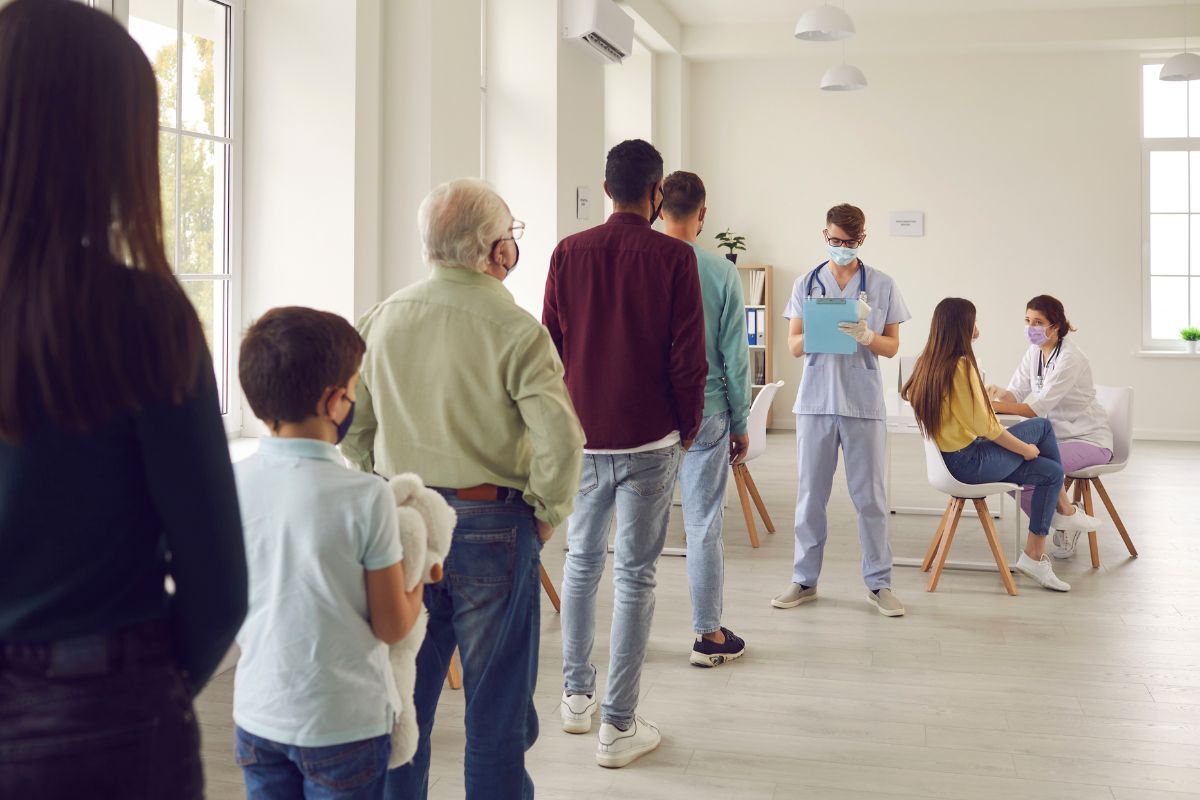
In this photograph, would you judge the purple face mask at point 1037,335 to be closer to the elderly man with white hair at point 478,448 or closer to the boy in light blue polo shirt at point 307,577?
the elderly man with white hair at point 478,448

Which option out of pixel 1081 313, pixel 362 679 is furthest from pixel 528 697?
pixel 1081 313

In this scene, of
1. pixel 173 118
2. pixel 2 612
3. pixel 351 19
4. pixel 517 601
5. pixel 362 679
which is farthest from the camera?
pixel 351 19

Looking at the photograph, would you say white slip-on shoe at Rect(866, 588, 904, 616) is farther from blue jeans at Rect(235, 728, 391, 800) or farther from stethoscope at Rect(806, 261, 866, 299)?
blue jeans at Rect(235, 728, 391, 800)

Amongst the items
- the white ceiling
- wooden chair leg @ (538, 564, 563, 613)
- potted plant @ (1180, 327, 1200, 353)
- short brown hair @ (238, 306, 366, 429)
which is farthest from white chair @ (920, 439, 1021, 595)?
potted plant @ (1180, 327, 1200, 353)

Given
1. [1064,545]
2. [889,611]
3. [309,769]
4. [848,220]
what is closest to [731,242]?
[1064,545]

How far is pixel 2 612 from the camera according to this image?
0.96 metres

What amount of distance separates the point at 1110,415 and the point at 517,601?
4284mm

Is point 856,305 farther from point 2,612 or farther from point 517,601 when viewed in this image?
point 2,612

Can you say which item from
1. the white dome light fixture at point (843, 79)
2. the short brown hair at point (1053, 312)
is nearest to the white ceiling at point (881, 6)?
the white dome light fixture at point (843, 79)

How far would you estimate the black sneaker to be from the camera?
11.9ft

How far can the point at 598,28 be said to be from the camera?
630cm

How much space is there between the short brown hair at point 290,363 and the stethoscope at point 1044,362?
437 cm

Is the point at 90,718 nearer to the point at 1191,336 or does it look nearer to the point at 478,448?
the point at 478,448

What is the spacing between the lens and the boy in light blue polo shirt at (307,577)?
1561 millimetres
